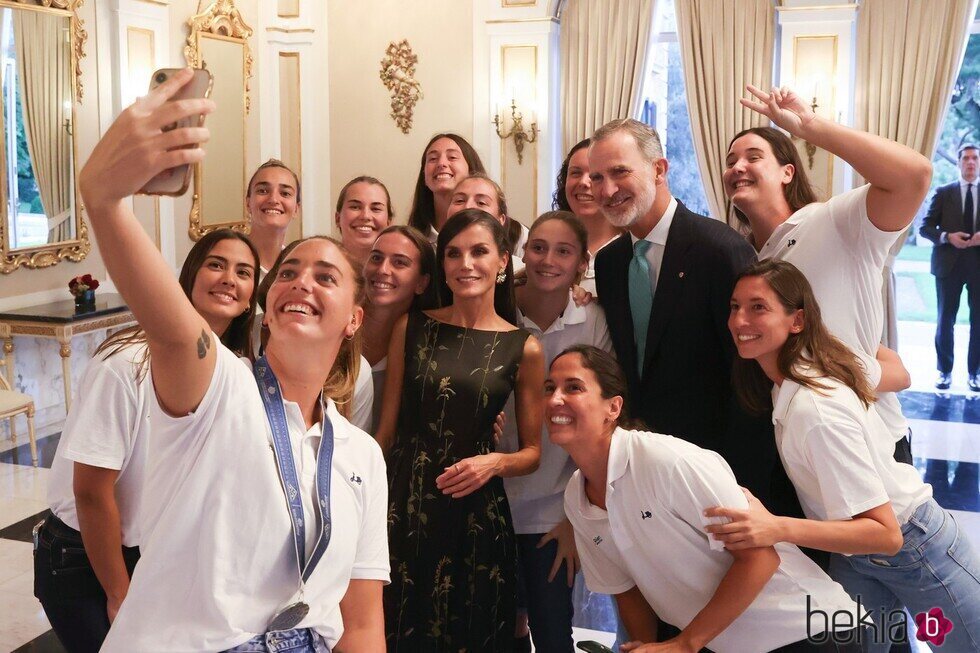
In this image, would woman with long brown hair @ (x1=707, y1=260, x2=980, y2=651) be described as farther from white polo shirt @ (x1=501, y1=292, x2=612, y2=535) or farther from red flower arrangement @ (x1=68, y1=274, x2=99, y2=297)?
red flower arrangement @ (x1=68, y1=274, x2=99, y2=297)

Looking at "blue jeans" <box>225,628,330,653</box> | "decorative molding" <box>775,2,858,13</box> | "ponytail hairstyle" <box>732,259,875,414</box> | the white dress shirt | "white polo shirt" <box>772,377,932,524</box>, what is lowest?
"blue jeans" <box>225,628,330,653</box>

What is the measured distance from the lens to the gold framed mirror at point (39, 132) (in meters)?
5.74

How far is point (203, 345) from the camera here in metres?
1.34

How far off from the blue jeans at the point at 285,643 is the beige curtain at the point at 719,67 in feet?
21.1

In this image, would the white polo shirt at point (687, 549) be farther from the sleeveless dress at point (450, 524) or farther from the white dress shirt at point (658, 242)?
the white dress shirt at point (658, 242)

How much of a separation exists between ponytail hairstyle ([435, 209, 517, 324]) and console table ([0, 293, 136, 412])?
11.4 feet

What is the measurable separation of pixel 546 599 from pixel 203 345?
169cm

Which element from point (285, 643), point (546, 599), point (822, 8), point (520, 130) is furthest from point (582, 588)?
point (822, 8)

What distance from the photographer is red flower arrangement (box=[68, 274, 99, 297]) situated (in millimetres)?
5834

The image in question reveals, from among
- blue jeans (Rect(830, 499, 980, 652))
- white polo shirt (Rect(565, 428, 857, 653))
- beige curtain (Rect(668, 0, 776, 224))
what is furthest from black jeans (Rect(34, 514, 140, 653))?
beige curtain (Rect(668, 0, 776, 224))

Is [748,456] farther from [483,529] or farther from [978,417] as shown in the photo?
[978,417]

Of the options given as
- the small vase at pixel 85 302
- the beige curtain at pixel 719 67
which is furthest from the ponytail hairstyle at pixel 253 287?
the beige curtain at pixel 719 67

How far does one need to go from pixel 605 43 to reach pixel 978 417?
410 cm

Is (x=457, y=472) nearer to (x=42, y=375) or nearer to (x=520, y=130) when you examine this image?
(x=42, y=375)
